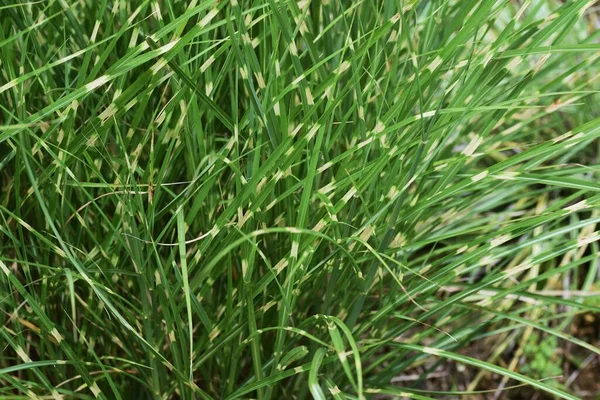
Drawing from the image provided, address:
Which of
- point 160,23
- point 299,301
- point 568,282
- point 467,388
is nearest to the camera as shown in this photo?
point 160,23

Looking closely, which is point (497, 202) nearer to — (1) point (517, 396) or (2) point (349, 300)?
(1) point (517, 396)

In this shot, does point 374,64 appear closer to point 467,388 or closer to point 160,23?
point 160,23

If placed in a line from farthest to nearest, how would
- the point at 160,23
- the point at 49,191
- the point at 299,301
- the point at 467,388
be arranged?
the point at 467,388
the point at 299,301
the point at 49,191
the point at 160,23

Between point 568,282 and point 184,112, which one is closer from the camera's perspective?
point 184,112

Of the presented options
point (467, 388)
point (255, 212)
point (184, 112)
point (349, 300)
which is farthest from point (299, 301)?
point (467, 388)

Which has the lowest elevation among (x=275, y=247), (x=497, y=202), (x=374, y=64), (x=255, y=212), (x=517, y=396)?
(x=517, y=396)

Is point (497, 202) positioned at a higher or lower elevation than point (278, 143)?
lower
